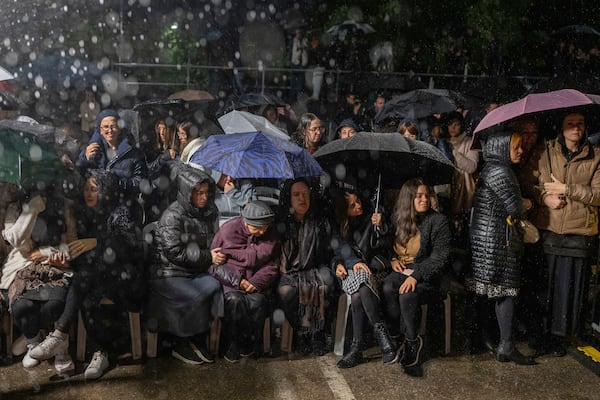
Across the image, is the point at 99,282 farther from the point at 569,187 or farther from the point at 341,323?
the point at 569,187

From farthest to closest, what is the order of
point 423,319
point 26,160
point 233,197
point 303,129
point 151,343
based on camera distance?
point 303,129, point 233,197, point 423,319, point 151,343, point 26,160

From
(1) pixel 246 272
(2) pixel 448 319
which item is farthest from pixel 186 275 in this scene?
(2) pixel 448 319

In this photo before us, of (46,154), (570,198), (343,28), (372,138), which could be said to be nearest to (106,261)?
(46,154)

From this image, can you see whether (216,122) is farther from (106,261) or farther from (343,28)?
(343,28)

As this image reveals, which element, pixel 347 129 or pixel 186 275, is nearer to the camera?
pixel 186 275

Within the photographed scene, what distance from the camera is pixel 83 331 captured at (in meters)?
5.14

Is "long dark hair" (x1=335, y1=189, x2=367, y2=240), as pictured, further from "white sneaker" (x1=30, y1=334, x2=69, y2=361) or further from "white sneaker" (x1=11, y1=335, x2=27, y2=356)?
"white sneaker" (x1=11, y1=335, x2=27, y2=356)

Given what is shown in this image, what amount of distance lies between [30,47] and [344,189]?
12.4m

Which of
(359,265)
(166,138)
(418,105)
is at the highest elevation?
(418,105)

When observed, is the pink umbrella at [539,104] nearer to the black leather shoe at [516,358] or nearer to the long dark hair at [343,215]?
the long dark hair at [343,215]

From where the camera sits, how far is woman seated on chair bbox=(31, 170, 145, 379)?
4934 millimetres

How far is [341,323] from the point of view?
560 cm

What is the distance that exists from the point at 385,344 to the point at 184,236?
202 cm

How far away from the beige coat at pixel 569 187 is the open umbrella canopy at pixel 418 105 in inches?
106
